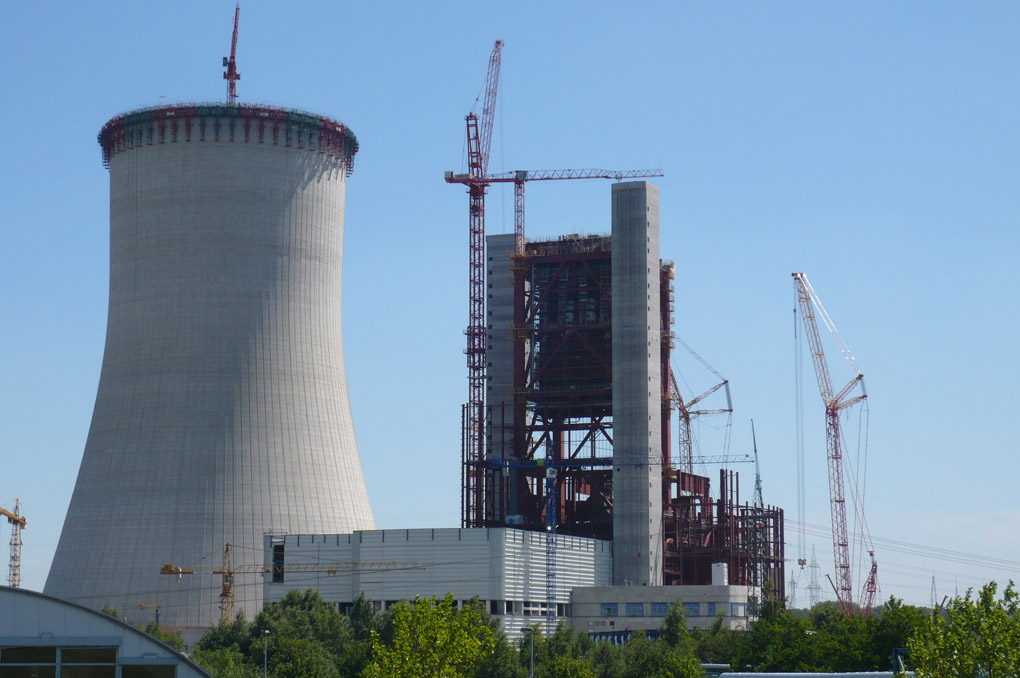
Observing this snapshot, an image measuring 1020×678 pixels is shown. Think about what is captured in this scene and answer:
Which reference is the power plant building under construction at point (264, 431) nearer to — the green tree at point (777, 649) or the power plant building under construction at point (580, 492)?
the power plant building under construction at point (580, 492)

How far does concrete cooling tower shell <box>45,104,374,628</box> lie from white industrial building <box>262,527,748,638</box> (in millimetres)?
3284

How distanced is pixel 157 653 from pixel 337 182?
2091 inches

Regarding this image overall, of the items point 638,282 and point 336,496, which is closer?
point 336,496

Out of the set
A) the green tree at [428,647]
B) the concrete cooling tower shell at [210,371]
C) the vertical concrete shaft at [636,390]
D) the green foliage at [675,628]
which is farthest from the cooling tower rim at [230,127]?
the green tree at [428,647]

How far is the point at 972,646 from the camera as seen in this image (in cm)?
3831

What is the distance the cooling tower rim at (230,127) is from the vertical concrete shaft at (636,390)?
23231 millimetres

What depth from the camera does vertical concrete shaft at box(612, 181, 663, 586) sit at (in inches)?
4104

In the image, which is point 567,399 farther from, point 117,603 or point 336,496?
point 117,603

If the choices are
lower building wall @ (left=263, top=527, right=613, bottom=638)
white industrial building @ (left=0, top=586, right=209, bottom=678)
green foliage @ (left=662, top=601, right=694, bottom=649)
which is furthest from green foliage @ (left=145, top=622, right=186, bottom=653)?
white industrial building @ (left=0, top=586, right=209, bottom=678)

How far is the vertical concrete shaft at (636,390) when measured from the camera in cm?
10425

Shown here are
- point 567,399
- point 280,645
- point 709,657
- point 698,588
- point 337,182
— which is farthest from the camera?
→ point 567,399

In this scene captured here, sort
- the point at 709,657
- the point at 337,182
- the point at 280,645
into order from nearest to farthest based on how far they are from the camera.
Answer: the point at 280,645
the point at 709,657
the point at 337,182

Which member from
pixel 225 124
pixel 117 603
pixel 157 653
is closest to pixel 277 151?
pixel 225 124

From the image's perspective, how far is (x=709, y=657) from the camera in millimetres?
86750
